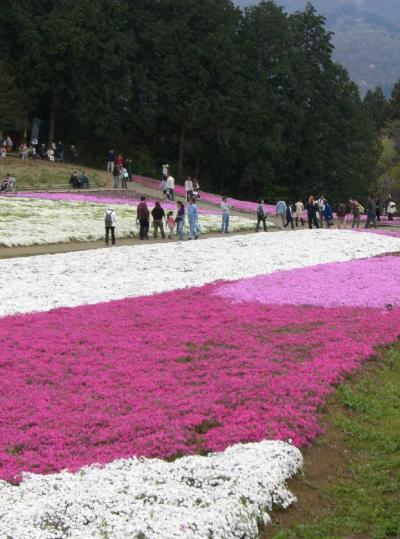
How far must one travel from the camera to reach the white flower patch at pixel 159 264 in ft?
84.6

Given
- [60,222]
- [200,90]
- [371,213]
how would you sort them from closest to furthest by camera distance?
[60,222] → [371,213] → [200,90]

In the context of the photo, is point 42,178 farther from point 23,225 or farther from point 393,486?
point 393,486

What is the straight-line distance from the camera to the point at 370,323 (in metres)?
20.2

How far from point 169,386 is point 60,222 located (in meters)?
29.4

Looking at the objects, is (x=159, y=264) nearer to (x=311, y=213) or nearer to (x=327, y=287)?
(x=327, y=287)

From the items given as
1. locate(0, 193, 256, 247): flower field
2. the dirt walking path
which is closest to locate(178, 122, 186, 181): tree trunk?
locate(0, 193, 256, 247): flower field

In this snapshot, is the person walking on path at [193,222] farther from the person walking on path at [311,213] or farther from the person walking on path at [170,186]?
the person walking on path at [170,186]

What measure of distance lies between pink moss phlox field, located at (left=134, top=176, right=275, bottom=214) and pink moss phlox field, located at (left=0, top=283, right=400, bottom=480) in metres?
37.6

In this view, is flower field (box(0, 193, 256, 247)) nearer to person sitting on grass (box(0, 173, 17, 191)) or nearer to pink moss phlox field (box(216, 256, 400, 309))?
person sitting on grass (box(0, 173, 17, 191))

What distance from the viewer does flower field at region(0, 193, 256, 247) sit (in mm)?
39469

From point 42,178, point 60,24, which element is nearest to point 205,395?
point 42,178

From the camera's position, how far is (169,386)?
15156 mm

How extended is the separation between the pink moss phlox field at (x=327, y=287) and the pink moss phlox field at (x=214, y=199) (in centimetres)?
3070

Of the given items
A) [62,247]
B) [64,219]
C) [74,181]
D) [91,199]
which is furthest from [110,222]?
[74,181]
